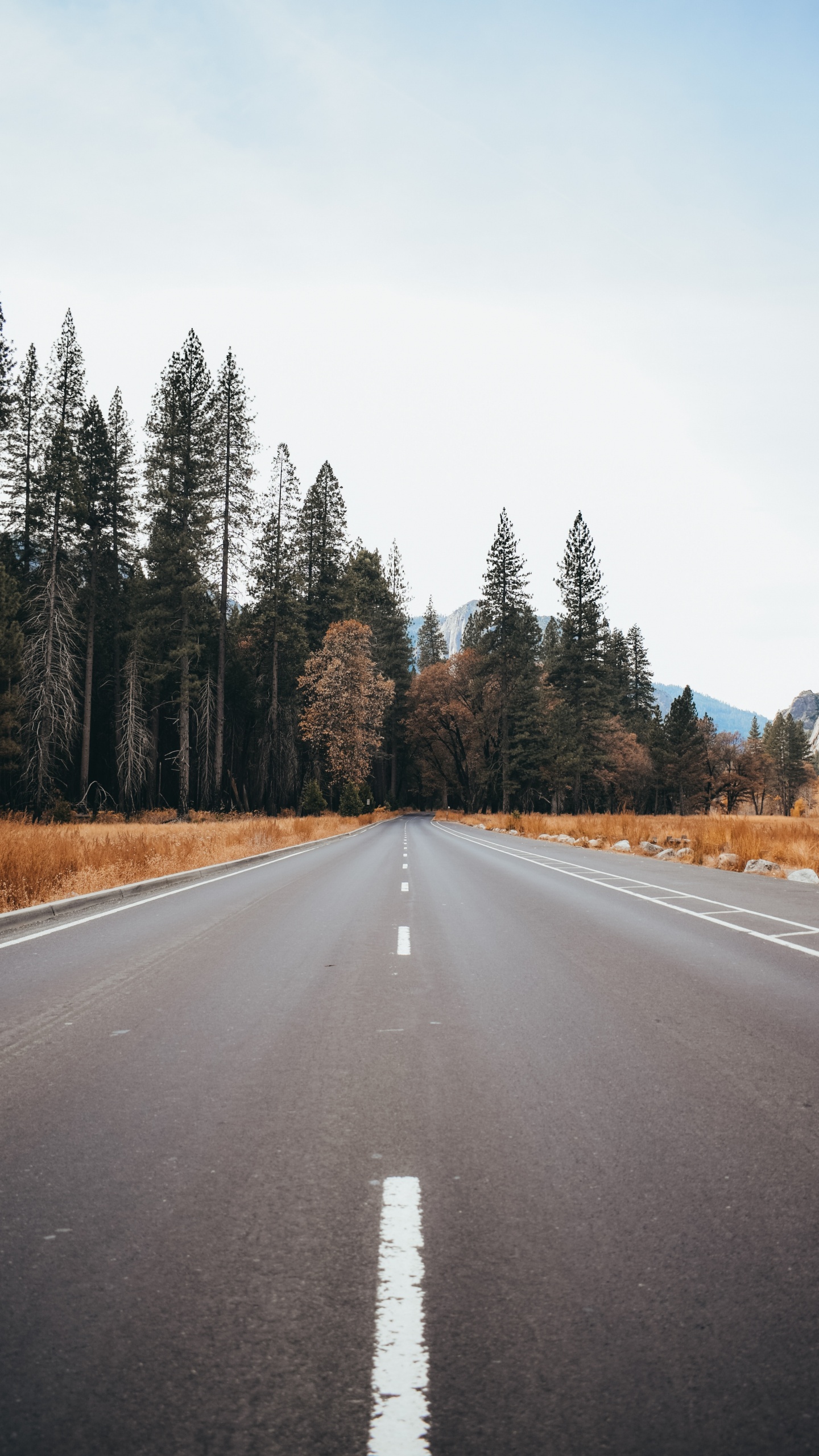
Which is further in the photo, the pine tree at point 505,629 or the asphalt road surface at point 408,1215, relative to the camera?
the pine tree at point 505,629

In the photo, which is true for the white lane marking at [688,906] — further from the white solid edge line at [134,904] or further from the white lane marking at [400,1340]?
the white solid edge line at [134,904]

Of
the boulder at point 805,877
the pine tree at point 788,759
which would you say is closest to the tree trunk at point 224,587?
the boulder at point 805,877

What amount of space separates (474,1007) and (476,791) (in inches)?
3157

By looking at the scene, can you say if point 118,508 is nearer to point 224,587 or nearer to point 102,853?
point 224,587

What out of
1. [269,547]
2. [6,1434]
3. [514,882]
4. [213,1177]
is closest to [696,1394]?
[6,1434]

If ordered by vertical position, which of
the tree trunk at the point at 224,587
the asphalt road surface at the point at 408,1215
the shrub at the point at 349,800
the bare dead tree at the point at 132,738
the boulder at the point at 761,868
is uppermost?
the tree trunk at the point at 224,587

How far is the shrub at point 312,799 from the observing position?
50.1m

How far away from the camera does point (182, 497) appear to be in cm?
4003

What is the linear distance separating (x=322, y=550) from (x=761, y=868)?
54141 mm

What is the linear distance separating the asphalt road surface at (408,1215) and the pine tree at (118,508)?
131 ft

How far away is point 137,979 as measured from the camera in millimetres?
7375

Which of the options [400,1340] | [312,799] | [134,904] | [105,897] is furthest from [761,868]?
[312,799]

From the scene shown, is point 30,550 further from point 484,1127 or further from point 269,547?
point 484,1127

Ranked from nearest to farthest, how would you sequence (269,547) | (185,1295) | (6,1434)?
(6,1434), (185,1295), (269,547)
